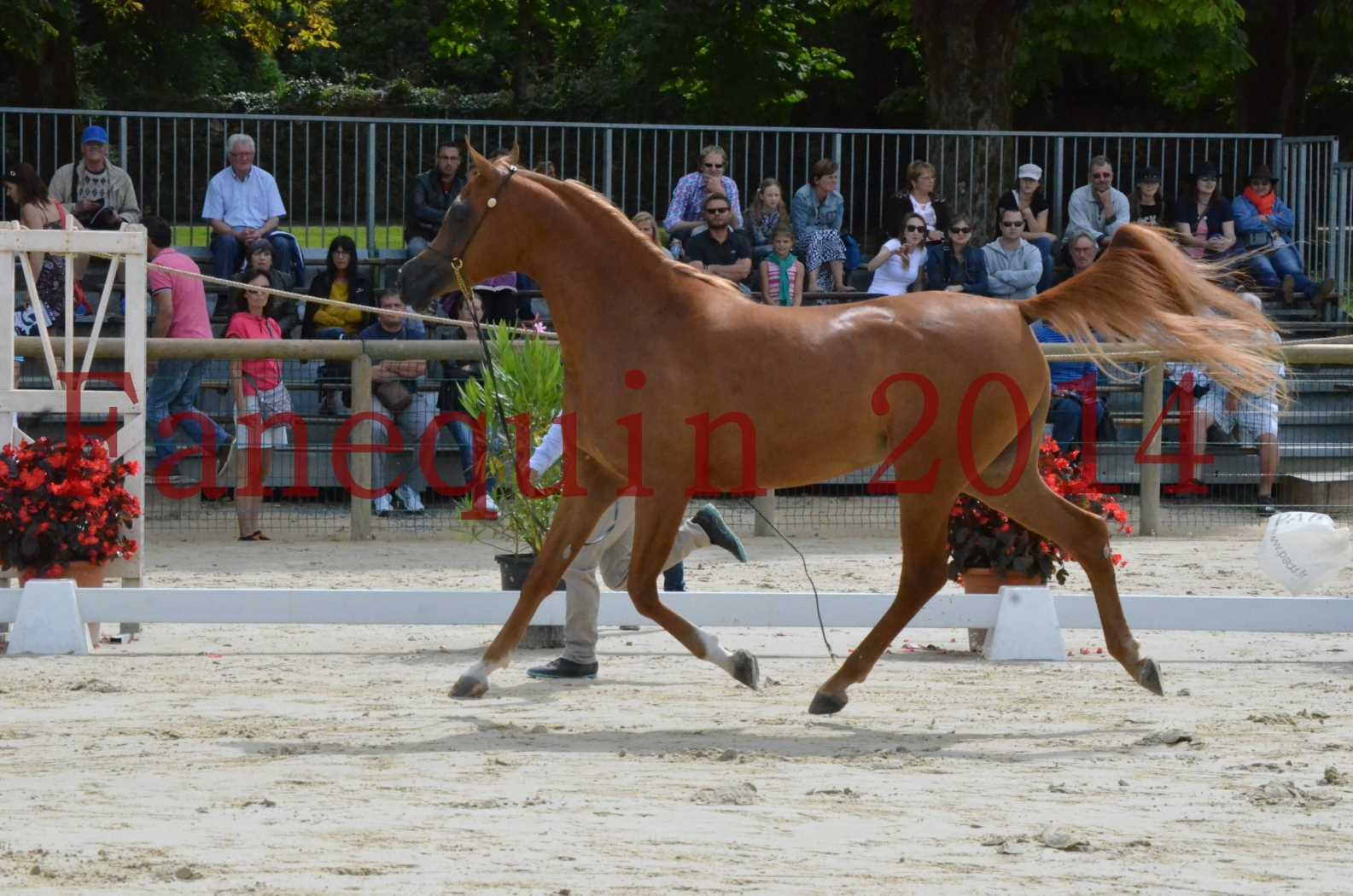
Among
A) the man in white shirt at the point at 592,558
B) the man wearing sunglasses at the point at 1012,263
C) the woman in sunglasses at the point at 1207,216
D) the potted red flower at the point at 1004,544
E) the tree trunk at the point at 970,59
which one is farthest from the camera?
the tree trunk at the point at 970,59

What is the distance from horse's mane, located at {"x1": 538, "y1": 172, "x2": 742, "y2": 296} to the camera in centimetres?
662

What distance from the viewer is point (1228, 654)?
26.2 ft

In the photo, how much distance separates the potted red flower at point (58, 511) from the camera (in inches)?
311

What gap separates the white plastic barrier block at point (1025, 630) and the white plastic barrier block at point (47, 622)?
3.87 metres

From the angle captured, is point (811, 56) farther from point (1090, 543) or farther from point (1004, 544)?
point (1090, 543)

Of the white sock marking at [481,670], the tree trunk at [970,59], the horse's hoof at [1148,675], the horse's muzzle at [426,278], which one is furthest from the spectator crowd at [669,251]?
the horse's hoof at [1148,675]

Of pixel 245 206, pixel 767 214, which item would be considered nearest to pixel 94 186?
pixel 245 206

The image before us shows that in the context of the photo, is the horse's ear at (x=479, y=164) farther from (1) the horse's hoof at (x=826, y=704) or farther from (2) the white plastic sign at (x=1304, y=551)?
(2) the white plastic sign at (x=1304, y=551)

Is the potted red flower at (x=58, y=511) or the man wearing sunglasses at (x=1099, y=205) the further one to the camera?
the man wearing sunglasses at (x=1099, y=205)

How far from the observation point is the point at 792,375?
253 inches

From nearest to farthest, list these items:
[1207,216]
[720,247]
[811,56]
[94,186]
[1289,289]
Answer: [720,247]
[94,186]
[1207,216]
[1289,289]
[811,56]

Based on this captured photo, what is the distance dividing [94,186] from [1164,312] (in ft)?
30.6

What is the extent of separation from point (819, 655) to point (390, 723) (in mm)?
2379

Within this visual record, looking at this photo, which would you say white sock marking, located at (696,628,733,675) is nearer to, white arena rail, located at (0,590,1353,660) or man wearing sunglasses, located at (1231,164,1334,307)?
white arena rail, located at (0,590,1353,660)
